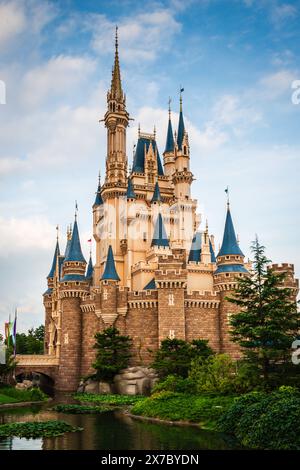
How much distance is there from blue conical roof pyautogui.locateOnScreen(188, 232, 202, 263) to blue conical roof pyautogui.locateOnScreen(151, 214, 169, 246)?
337 cm

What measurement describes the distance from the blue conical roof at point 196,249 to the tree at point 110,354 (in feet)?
40.9

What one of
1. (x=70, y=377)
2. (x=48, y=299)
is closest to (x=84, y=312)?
(x=70, y=377)

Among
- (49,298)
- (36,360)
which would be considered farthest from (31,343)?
(36,360)

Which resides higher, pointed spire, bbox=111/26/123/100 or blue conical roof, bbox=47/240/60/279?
pointed spire, bbox=111/26/123/100

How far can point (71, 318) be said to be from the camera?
1709 inches

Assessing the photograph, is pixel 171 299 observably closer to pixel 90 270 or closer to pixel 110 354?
pixel 110 354

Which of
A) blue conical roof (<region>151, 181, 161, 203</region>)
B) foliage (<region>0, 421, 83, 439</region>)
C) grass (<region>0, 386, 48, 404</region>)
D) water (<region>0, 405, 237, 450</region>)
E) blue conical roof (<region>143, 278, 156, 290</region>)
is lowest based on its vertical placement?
water (<region>0, 405, 237, 450</region>)

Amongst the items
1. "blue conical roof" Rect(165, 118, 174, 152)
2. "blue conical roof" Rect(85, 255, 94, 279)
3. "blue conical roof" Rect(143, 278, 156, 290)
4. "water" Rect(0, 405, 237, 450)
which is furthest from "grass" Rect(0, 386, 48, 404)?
"blue conical roof" Rect(165, 118, 174, 152)

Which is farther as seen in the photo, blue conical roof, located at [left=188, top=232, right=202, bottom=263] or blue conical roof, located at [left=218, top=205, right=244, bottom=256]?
blue conical roof, located at [left=188, top=232, right=202, bottom=263]

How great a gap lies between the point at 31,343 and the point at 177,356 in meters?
32.8

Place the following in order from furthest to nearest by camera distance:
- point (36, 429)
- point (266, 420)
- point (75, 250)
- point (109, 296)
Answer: point (75, 250) → point (109, 296) → point (36, 429) → point (266, 420)

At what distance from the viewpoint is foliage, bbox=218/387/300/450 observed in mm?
15516

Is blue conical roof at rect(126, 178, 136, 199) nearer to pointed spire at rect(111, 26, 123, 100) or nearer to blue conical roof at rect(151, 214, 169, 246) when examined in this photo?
blue conical roof at rect(151, 214, 169, 246)

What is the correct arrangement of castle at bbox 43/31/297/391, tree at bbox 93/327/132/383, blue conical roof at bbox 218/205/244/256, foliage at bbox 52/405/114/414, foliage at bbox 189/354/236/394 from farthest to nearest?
blue conical roof at bbox 218/205/244/256 → castle at bbox 43/31/297/391 → tree at bbox 93/327/132/383 → foliage at bbox 52/405/114/414 → foliage at bbox 189/354/236/394
